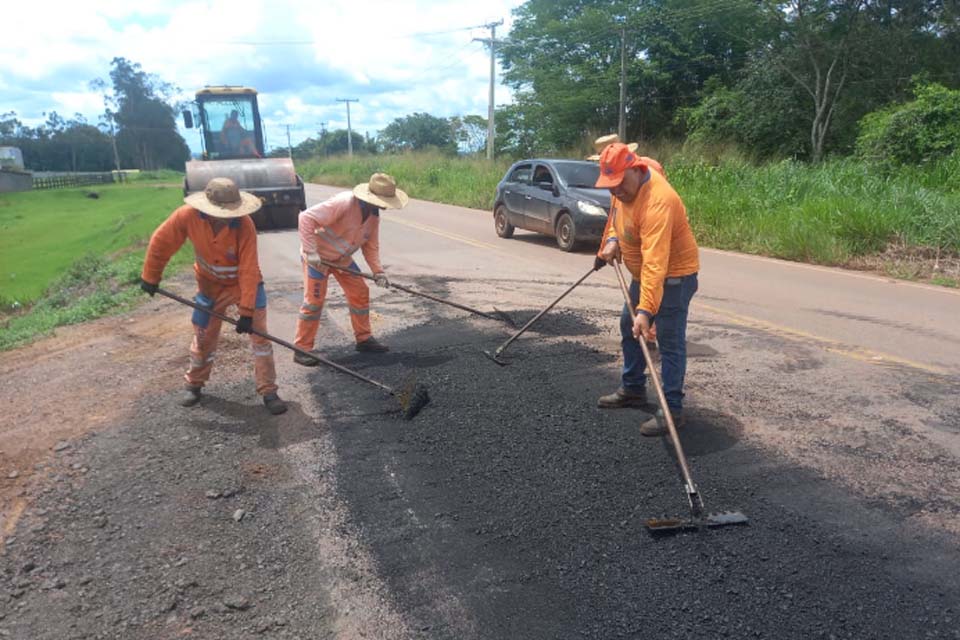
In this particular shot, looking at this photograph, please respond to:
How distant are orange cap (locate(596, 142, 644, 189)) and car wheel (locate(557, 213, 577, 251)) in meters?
7.54

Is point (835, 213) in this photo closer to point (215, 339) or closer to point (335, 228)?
point (335, 228)

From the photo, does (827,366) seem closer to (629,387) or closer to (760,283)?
(629,387)

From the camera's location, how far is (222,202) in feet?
14.6

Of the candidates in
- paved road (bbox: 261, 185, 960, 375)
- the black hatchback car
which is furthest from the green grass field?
the black hatchback car

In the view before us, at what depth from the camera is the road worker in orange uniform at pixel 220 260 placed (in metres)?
4.47

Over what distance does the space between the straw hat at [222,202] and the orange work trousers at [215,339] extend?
1.86 ft

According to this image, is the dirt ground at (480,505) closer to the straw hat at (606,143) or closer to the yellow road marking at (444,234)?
the straw hat at (606,143)

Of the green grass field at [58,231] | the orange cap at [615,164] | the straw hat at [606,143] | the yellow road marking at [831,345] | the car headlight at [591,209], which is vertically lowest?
the green grass field at [58,231]

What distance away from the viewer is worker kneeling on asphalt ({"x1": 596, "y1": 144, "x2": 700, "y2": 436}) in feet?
12.1

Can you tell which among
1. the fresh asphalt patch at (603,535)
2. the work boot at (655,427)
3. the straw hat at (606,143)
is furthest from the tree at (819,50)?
the fresh asphalt patch at (603,535)

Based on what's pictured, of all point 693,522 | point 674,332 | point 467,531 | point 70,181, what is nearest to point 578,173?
point 674,332

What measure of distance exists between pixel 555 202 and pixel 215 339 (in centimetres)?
809

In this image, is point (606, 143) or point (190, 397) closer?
point (190, 397)

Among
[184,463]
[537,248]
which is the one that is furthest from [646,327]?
[537,248]
